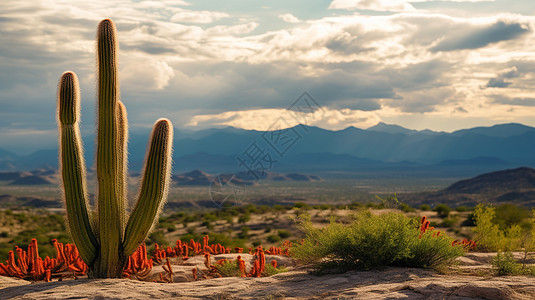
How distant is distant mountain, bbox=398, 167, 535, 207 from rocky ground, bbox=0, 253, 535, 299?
6587cm

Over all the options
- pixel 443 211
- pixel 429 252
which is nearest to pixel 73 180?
pixel 429 252

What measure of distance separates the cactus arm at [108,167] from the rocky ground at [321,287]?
78 centimetres

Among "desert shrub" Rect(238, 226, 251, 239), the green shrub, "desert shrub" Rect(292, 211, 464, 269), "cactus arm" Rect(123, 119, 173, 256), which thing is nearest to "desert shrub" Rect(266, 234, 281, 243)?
"desert shrub" Rect(238, 226, 251, 239)

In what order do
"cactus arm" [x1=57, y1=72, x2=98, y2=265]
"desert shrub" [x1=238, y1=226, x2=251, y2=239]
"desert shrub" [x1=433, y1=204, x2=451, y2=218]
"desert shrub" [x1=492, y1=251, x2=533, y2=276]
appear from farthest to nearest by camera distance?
"desert shrub" [x1=433, y1=204, x2=451, y2=218]
"desert shrub" [x1=238, y1=226, x2=251, y2=239]
"cactus arm" [x1=57, y1=72, x2=98, y2=265]
"desert shrub" [x1=492, y1=251, x2=533, y2=276]

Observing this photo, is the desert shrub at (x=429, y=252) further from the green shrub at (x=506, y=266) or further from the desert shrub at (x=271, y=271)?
the desert shrub at (x=271, y=271)

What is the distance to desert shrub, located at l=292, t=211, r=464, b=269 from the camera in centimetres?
802

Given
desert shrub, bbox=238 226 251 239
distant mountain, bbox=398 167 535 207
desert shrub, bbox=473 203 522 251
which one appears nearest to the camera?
desert shrub, bbox=473 203 522 251

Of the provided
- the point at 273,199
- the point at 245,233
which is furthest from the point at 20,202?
the point at 245,233

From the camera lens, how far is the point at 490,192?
84.4 metres

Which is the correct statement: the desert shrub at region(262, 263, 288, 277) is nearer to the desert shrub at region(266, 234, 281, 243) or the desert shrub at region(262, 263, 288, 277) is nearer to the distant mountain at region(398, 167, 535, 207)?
the desert shrub at region(266, 234, 281, 243)

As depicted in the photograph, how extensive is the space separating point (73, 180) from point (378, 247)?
18.2 ft

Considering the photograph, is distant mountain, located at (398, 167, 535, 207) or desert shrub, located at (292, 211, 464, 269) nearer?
desert shrub, located at (292, 211, 464, 269)

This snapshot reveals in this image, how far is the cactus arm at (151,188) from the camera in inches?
339


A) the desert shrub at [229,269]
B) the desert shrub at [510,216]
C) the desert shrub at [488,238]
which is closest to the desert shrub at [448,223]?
the desert shrub at [510,216]
